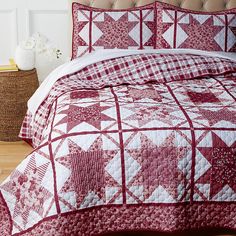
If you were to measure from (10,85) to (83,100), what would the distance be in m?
1.28

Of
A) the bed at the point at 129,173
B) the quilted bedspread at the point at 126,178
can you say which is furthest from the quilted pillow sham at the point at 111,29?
the quilted bedspread at the point at 126,178

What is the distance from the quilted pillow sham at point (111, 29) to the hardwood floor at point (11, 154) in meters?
0.72

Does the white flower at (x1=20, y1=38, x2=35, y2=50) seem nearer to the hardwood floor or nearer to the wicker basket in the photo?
the wicker basket

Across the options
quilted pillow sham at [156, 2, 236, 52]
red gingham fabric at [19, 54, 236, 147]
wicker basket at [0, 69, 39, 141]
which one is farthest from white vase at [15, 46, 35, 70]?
quilted pillow sham at [156, 2, 236, 52]

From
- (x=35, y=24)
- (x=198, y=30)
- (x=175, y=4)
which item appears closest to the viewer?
(x=198, y=30)

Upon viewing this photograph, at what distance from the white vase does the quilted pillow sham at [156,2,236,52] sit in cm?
94

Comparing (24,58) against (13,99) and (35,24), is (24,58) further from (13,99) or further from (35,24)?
(35,24)

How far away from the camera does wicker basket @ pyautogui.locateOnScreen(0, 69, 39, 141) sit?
4.15 m

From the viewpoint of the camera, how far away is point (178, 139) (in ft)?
8.44

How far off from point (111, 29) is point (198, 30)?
1.89ft

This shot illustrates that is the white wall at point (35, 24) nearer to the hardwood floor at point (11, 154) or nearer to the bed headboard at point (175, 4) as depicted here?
the bed headboard at point (175, 4)

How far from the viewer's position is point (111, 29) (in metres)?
4.03

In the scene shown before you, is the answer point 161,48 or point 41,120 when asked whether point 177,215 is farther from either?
point 161,48

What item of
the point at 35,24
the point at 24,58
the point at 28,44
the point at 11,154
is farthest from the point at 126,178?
the point at 35,24
